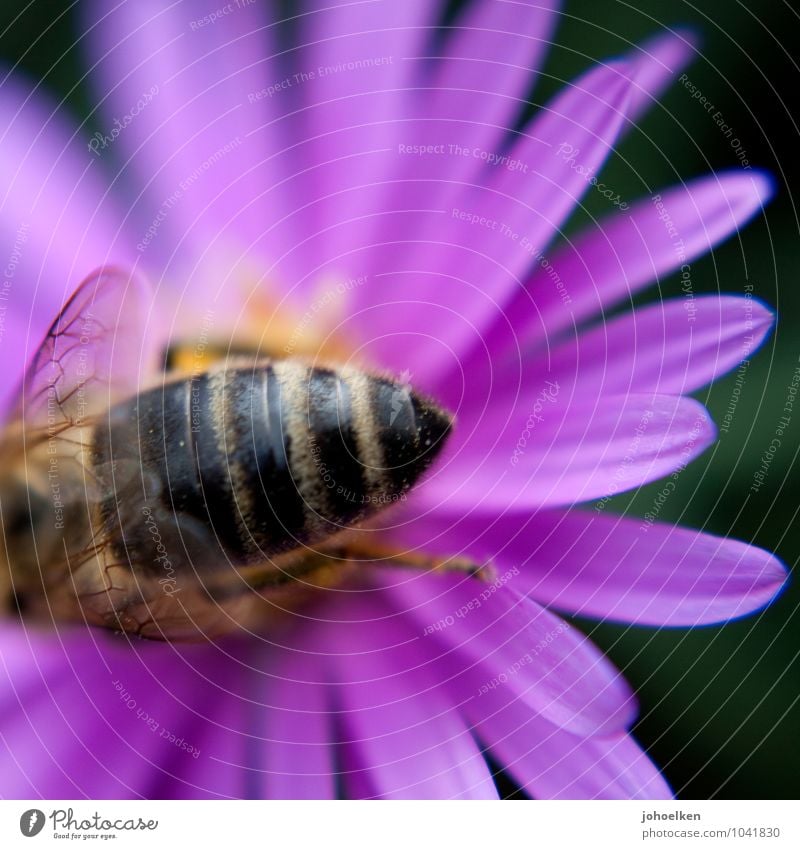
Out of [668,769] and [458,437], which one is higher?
[458,437]

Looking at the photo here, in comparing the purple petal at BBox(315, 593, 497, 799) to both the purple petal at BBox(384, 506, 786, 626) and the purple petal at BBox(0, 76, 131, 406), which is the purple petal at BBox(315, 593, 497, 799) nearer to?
the purple petal at BBox(384, 506, 786, 626)

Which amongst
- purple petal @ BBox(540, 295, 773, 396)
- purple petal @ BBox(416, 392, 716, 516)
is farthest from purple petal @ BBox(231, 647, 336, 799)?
purple petal @ BBox(540, 295, 773, 396)

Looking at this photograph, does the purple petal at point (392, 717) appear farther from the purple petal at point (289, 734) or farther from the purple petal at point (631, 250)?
the purple petal at point (631, 250)

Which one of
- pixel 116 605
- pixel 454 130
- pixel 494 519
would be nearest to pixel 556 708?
pixel 494 519

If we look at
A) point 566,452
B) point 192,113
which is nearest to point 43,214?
point 192,113

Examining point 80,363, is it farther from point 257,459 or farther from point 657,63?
point 657,63

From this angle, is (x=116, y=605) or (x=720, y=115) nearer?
(x=116, y=605)

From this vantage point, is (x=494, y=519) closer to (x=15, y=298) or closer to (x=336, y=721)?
(x=336, y=721)

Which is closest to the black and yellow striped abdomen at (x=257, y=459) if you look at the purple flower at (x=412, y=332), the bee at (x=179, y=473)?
the bee at (x=179, y=473)
